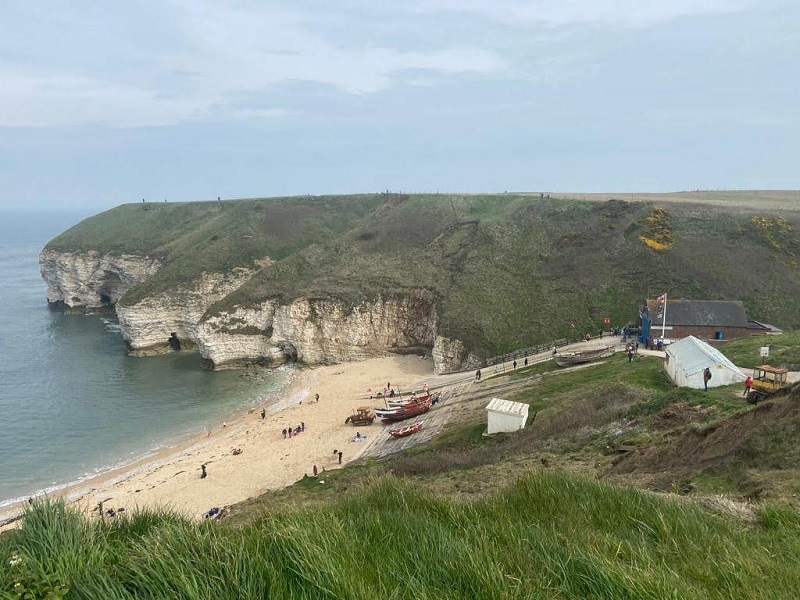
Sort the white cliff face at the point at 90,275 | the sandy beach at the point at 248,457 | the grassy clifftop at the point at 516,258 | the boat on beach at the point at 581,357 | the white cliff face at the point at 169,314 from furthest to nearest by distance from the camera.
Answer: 1. the white cliff face at the point at 90,275
2. the white cliff face at the point at 169,314
3. the grassy clifftop at the point at 516,258
4. the boat on beach at the point at 581,357
5. the sandy beach at the point at 248,457

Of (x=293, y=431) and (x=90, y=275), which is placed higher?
(x=90, y=275)

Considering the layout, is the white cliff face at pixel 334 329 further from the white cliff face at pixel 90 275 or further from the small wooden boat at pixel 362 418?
the white cliff face at pixel 90 275

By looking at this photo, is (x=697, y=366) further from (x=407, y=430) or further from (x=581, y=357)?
(x=407, y=430)

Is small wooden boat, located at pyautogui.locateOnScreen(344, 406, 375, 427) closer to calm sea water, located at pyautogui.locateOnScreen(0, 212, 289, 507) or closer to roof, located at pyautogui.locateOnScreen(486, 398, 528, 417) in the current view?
calm sea water, located at pyautogui.locateOnScreen(0, 212, 289, 507)

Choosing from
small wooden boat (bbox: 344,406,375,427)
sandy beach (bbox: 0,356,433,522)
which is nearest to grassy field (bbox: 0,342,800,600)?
sandy beach (bbox: 0,356,433,522)

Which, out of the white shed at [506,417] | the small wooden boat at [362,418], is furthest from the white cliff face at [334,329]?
the white shed at [506,417]

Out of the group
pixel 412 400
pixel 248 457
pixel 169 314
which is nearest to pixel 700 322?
pixel 412 400
